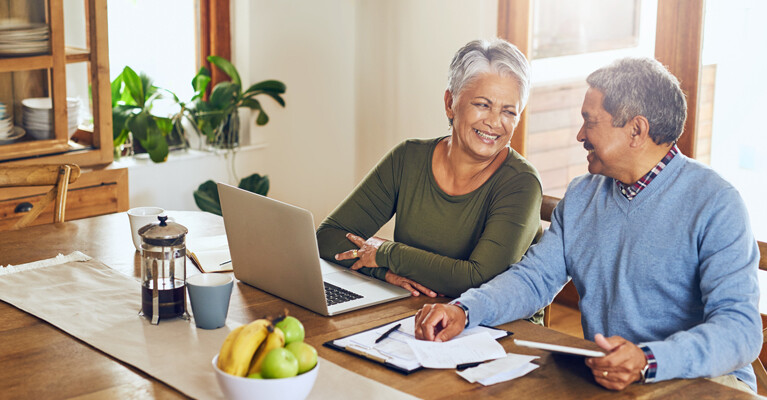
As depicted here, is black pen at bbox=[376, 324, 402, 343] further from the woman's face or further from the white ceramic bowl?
the woman's face

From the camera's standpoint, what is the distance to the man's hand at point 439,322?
1.52 meters

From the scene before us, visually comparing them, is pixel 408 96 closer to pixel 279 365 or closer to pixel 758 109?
pixel 758 109

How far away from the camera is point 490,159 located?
2.14 m

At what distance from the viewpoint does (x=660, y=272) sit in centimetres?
165

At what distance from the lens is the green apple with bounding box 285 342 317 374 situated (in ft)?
3.84

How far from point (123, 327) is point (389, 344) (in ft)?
1.70

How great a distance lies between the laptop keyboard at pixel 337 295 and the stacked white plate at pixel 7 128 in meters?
1.86

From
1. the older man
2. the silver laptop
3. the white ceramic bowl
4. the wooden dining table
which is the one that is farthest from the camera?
the silver laptop

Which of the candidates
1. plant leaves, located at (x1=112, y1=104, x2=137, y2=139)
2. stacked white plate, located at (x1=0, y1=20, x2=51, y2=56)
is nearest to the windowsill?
plant leaves, located at (x1=112, y1=104, x2=137, y2=139)

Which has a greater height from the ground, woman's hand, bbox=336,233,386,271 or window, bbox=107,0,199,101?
window, bbox=107,0,199,101

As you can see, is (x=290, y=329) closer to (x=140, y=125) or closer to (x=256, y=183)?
(x=140, y=125)

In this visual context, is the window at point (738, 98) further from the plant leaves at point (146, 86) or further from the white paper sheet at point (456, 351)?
the plant leaves at point (146, 86)

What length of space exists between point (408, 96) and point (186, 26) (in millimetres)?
1172

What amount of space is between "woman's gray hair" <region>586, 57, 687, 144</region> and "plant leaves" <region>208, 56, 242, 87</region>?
2610 mm
